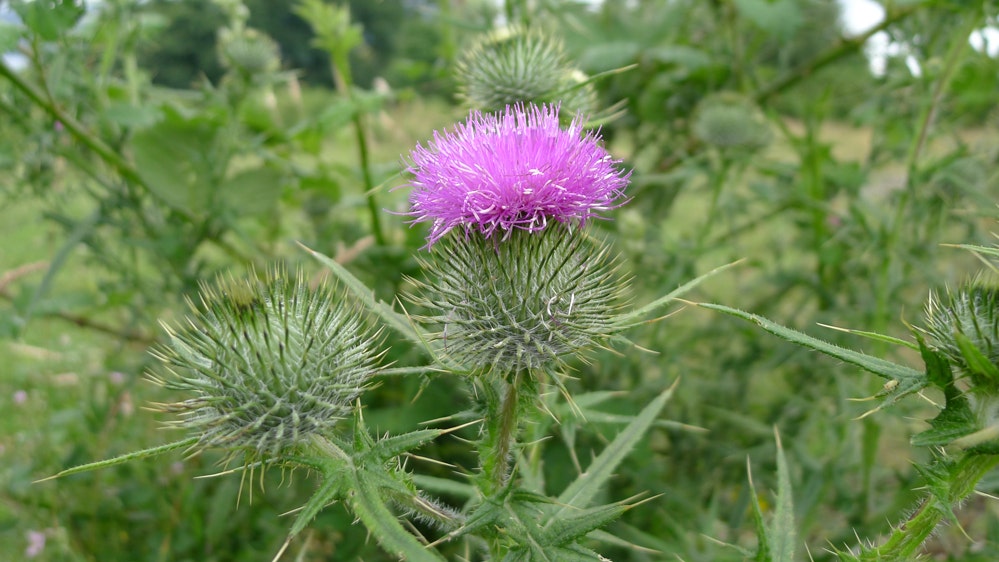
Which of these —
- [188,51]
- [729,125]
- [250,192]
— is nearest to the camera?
[250,192]

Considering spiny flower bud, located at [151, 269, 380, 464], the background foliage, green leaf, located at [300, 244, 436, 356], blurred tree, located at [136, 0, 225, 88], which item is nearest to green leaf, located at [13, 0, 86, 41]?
the background foliage

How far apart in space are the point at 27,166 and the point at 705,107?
153 inches

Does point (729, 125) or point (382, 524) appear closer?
point (382, 524)

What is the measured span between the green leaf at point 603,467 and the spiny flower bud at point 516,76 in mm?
1270

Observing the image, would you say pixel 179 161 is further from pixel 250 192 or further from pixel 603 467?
pixel 603 467

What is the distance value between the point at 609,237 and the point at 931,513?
2348 millimetres

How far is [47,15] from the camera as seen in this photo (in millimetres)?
2678

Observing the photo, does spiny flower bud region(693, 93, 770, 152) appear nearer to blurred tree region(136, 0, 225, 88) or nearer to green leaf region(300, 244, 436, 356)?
green leaf region(300, 244, 436, 356)

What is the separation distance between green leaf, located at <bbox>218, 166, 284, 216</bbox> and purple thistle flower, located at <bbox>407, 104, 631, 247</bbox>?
2038 millimetres

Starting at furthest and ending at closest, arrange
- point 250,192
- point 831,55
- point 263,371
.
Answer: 1. point 831,55
2. point 250,192
3. point 263,371

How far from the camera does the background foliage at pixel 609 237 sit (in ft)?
10.6

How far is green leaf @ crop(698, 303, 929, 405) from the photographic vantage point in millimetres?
1469

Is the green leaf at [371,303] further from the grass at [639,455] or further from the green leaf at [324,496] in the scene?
the grass at [639,455]

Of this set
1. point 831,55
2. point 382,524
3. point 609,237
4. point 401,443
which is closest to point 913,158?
point 831,55
